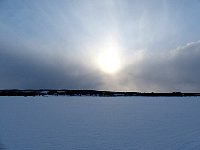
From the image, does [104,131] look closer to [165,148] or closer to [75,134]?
[75,134]

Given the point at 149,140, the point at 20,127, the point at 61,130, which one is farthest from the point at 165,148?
the point at 20,127

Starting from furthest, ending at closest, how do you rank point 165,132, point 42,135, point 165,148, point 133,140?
point 165,132
point 42,135
point 133,140
point 165,148

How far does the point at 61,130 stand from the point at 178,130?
14.5ft

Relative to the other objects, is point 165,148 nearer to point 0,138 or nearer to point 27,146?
point 27,146

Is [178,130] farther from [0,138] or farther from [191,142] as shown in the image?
[0,138]

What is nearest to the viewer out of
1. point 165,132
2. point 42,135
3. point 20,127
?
point 42,135

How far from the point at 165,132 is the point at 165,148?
2923mm

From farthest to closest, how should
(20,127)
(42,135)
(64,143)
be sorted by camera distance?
(20,127)
(42,135)
(64,143)

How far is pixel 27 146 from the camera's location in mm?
8508

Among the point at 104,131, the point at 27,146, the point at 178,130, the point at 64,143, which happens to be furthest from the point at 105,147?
the point at 178,130

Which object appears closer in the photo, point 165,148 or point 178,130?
point 165,148

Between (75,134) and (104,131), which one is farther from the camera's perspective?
(104,131)

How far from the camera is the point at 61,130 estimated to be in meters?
11.5

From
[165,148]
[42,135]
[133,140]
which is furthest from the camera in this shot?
[42,135]
